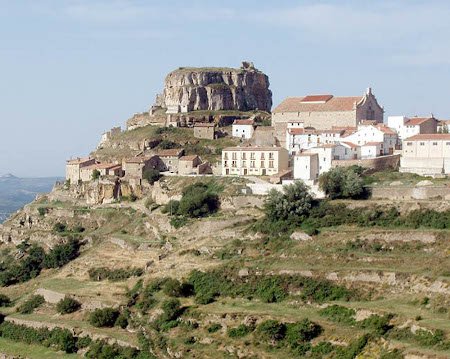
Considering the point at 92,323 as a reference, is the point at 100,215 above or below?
above

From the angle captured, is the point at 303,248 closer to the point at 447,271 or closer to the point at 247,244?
the point at 247,244

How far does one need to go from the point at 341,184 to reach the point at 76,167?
82.1 feet

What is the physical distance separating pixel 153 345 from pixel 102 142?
3959cm

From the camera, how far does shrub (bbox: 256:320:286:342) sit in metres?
37.6

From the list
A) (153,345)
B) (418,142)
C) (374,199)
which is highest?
(418,142)

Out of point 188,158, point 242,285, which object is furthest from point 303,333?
point 188,158

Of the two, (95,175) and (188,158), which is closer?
(188,158)

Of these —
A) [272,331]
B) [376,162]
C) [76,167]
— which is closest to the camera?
[272,331]

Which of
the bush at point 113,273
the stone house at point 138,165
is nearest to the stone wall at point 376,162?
the bush at point 113,273

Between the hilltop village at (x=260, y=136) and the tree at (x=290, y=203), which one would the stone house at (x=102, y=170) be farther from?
the tree at (x=290, y=203)

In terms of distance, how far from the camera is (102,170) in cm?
6462

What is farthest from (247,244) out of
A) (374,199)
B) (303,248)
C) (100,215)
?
(100,215)

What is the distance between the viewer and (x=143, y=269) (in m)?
49.8

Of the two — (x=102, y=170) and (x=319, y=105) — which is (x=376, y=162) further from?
(x=102, y=170)
